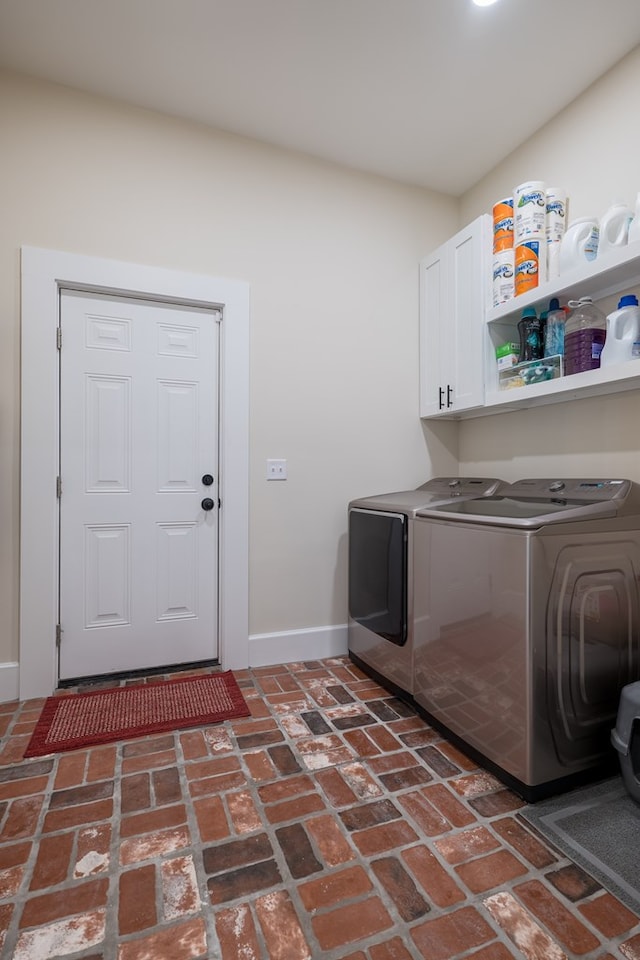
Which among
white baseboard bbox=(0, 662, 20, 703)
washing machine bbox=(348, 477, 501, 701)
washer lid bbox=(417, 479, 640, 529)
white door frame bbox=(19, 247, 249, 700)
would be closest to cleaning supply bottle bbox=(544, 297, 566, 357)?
washer lid bbox=(417, 479, 640, 529)

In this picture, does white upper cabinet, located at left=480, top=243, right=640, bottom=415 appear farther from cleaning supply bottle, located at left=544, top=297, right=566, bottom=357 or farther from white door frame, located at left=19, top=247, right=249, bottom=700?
white door frame, located at left=19, top=247, right=249, bottom=700

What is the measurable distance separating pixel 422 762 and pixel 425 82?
288 centimetres

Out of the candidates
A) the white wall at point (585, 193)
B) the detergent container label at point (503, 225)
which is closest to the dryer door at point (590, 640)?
the white wall at point (585, 193)

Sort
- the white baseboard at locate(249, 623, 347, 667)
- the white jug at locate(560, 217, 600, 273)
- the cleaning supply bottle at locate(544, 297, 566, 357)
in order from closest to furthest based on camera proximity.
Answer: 1. the white jug at locate(560, 217, 600, 273)
2. the cleaning supply bottle at locate(544, 297, 566, 357)
3. the white baseboard at locate(249, 623, 347, 667)

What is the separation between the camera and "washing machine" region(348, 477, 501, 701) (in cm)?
213

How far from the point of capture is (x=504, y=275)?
89.7 inches

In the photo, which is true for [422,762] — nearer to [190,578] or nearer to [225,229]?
[190,578]

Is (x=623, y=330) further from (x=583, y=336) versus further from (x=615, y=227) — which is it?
(x=615, y=227)

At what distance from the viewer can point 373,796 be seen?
1.51m

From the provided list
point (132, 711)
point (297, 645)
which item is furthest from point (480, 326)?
point (132, 711)

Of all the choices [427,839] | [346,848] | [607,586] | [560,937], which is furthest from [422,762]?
[607,586]

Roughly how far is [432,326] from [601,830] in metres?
2.42

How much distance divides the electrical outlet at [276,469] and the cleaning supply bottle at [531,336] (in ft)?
4.31

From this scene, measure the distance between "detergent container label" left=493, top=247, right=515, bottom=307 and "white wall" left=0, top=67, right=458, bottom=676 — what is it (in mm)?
694
